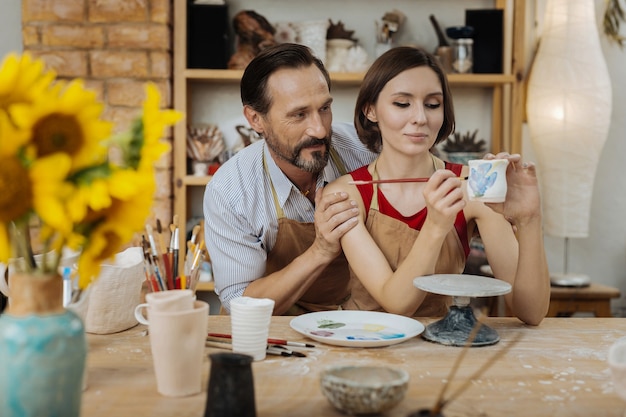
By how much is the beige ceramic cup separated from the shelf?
252 centimetres

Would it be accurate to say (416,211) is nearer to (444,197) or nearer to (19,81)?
(444,197)

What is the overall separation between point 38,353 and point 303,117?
1463mm

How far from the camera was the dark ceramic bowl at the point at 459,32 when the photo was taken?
3.48 metres

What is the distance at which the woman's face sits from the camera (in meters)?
1.92

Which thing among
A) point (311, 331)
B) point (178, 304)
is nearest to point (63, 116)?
point (178, 304)

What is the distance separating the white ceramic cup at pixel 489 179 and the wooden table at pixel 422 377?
31cm

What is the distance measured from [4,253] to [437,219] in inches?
41.4

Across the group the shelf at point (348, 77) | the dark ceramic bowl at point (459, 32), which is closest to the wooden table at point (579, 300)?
the shelf at point (348, 77)

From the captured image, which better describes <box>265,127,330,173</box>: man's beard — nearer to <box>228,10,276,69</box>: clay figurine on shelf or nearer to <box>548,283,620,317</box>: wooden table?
<box>228,10,276,69</box>: clay figurine on shelf

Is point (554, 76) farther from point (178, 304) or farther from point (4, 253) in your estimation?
point (4, 253)

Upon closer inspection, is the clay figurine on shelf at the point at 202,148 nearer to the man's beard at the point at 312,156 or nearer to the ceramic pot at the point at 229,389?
the man's beard at the point at 312,156

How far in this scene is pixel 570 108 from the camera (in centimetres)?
326

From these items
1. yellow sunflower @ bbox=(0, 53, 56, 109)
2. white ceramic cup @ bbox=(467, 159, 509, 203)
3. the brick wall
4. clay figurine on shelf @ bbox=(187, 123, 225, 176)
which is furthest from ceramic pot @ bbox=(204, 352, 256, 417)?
clay figurine on shelf @ bbox=(187, 123, 225, 176)

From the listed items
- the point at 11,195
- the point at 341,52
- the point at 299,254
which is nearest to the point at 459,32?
the point at 341,52
